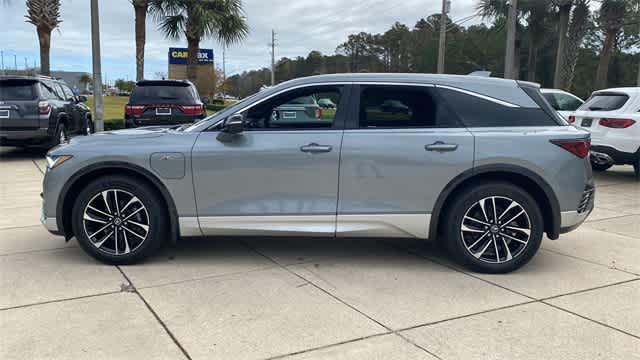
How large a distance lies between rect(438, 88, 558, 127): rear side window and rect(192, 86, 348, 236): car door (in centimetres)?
104

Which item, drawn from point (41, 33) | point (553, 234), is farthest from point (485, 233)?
point (41, 33)

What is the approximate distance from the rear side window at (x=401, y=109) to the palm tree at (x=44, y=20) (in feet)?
57.1

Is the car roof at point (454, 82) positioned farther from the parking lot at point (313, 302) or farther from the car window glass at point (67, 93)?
the car window glass at point (67, 93)

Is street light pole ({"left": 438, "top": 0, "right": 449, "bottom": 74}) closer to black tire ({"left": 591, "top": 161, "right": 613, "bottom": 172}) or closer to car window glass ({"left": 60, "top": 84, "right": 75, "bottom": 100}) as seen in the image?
black tire ({"left": 591, "top": 161, "right": 613, "bottom": 172})

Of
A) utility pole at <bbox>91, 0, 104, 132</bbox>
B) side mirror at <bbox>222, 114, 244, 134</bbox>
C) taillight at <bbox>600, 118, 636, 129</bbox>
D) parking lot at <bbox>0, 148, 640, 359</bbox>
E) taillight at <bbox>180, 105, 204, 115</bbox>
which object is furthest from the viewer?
utility pole at <bbox>91, 0, 104, 132</bbox>

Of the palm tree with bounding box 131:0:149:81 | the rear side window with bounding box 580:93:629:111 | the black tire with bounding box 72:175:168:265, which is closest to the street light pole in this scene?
the palm tree with bounding box 131:0:149:81

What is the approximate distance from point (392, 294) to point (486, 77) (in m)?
2.18

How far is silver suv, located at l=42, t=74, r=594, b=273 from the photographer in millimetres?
4551

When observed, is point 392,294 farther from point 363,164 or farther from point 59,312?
point 59,312

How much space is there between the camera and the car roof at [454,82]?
185 inches

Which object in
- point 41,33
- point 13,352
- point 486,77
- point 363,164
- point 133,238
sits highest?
point 41,33

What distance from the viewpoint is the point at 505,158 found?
4535 millimetres

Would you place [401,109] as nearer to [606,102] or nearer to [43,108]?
[606,102]

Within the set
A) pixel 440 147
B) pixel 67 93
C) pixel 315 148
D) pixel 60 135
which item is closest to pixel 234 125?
pixel 315 148
